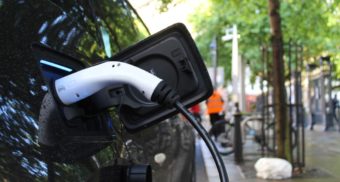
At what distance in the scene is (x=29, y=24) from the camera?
5.73ft

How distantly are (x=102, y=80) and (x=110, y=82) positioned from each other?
29 mm

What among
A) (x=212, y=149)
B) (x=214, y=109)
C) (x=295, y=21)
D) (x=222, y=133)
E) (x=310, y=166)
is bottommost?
(x=310, y=166)

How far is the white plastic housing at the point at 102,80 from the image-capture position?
5.19 feet

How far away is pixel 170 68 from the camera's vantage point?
1.76 metres

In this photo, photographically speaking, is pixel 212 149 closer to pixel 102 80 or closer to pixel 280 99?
pixel 102 80

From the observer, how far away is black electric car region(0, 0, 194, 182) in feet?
4.77

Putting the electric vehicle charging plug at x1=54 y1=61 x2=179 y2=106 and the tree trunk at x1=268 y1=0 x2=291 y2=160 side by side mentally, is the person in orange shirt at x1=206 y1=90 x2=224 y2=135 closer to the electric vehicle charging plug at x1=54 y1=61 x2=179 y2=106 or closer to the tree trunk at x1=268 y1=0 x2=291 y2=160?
the tree trunk at x1=268 y1=0 x2=291 y2=160

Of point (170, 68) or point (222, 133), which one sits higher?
point (170, 68)

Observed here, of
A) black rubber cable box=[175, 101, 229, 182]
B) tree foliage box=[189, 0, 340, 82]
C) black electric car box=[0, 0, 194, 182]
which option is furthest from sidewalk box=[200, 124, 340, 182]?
black rubber cable box=[175, 101, 229, 182]

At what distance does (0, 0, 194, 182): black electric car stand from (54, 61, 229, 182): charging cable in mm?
93

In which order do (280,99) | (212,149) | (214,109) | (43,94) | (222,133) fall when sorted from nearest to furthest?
(212,149) → (43,94) → (280,99) → (222,133) → (214,109)

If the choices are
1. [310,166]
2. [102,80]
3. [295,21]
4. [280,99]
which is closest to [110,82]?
[102,80]

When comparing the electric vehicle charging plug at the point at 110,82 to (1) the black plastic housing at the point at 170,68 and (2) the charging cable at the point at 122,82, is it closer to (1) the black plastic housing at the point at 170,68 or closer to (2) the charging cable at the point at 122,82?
(2) the charging cable at the point at 122,82

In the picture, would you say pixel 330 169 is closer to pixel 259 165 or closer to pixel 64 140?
pixel 259 165
